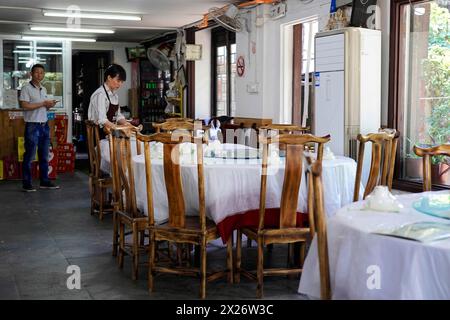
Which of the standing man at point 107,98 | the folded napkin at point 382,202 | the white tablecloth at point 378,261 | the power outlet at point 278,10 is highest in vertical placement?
the power outlet at point 278,10

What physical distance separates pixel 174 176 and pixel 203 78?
7.60 metres

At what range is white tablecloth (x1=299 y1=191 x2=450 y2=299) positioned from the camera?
1.92m

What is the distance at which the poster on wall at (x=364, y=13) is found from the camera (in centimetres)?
582

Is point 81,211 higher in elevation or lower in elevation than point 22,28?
lower

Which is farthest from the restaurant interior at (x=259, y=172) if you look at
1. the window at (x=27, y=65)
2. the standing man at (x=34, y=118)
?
the window at (x=27, y=65)

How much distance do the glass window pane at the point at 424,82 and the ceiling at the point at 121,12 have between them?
3597 mm

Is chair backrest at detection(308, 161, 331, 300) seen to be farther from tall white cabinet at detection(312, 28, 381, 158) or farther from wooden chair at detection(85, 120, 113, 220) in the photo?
wooden chair at detection(85, 120, 113, 220)

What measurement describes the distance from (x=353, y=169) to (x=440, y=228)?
7.38ft

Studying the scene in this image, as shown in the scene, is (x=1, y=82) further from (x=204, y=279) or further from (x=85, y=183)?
(x=204, y=279)

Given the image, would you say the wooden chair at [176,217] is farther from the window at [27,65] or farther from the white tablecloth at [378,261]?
the window at [27,65]

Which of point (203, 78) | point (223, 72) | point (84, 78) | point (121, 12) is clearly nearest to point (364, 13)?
point (121, 12)

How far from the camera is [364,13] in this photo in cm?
584

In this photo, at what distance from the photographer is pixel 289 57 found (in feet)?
26.1
